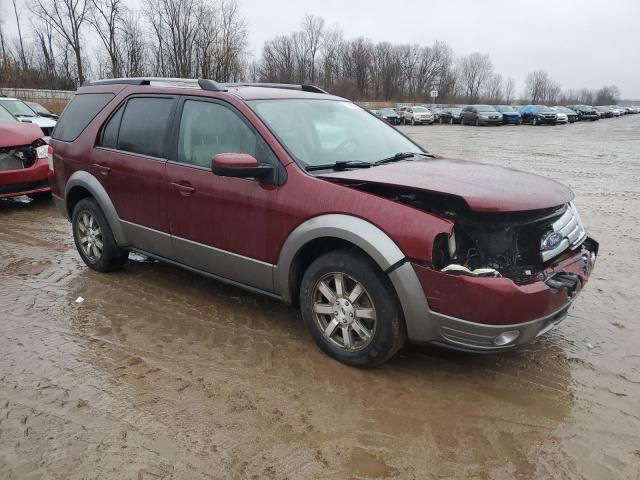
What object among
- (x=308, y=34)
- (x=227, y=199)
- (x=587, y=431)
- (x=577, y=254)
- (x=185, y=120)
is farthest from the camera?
(x=308, y=34)

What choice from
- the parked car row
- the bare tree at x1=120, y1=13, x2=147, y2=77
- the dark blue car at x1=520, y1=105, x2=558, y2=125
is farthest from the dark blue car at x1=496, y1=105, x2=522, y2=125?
the bare tree at x1=120, y1=13, x2=147, y2=77

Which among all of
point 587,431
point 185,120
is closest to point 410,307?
point 587,431

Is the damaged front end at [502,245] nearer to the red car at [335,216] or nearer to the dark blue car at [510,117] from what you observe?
→ the red car at [335,216]

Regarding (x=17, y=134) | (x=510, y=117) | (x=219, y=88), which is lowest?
(x=510, y=117)

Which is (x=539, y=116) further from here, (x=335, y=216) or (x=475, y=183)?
(x=335, y=216)

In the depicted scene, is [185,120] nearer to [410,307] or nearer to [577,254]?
[410,307]

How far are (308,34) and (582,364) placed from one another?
98.0m

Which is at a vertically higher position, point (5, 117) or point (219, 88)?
point (219, 88)

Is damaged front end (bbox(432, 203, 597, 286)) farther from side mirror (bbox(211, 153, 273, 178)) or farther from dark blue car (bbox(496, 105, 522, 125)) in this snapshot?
dark blue car (bbox(496, 105, 522, 125))

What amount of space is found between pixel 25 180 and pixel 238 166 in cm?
588

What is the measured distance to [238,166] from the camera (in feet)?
11.2

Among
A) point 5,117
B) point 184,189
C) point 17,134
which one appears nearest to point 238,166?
point 184,189

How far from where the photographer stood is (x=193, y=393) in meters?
3.15

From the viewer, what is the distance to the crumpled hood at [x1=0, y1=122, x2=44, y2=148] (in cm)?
770
